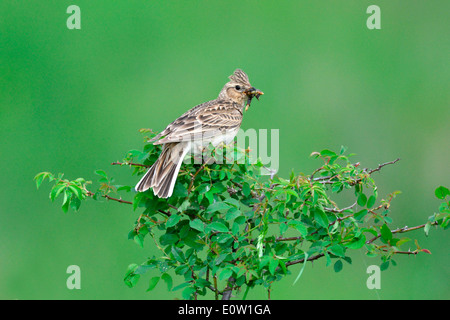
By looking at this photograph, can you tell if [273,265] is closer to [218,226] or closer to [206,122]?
[218,226]

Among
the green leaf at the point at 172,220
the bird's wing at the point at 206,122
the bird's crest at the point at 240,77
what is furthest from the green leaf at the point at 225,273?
the bird's crest at the point at 240,77

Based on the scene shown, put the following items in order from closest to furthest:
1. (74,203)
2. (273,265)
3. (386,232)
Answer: (273,265)
(386,232)
(74,203)

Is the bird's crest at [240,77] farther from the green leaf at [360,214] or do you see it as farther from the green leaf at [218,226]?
Result: the green leaf at [218,226]

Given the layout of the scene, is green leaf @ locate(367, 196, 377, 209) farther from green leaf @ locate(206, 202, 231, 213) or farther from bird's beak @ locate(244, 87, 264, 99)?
bird's beak @ locate(244, 87, 264, 99)

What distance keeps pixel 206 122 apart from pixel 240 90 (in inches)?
17.6

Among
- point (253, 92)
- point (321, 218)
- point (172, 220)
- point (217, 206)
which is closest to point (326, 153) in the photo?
point (321, 218)

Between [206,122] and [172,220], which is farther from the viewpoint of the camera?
[206,122]

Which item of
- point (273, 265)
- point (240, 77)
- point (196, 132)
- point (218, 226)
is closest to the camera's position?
point (273, 265)

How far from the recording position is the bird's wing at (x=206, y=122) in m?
2.94

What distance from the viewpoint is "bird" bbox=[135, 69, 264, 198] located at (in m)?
2.35

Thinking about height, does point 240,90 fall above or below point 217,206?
above

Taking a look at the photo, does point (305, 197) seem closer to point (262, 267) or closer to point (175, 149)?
point (262, 267)

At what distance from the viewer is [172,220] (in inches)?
87.9

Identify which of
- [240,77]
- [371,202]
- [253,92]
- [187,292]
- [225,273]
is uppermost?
[240,77]
